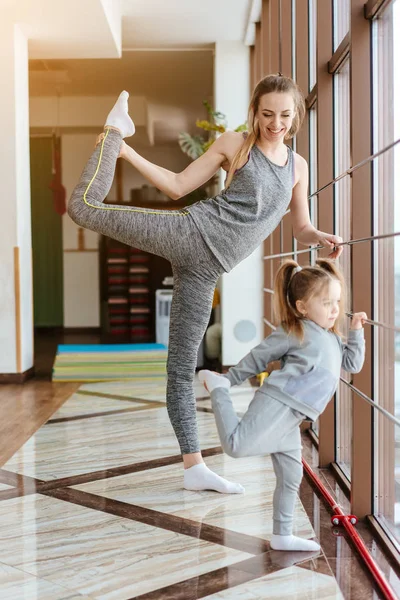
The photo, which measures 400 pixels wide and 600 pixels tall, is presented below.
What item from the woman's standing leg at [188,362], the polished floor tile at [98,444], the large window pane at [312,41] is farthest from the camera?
the large window pane at [312,41]

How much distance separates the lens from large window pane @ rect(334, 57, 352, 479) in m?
2.70

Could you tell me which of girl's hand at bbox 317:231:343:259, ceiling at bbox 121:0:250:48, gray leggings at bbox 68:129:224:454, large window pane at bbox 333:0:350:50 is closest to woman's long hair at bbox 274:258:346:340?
girl's hand at bbox 317:231:343:259

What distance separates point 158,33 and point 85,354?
2.48 meters

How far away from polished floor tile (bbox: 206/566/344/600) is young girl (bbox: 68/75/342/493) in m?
0.83

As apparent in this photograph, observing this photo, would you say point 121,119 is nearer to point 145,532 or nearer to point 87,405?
point 145,532

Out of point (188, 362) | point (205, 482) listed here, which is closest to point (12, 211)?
point (188, 362)

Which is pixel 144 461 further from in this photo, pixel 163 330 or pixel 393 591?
pixel 163 330

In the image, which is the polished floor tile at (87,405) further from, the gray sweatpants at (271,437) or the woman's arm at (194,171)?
the gray sweatpants at (271,437)

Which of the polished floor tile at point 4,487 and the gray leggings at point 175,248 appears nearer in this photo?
the gray leggings at point 175,248

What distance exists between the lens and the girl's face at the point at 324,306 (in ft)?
5.91

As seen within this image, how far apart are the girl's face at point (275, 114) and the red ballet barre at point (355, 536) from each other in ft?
3.43

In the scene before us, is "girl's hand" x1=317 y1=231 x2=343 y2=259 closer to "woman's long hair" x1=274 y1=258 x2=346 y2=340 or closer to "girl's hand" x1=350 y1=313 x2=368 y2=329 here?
"woman's long hair" x1=274 y1=258 x2=346 y2=340

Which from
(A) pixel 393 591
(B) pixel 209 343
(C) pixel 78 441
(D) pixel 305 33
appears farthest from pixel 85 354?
(A) pixel 393 591

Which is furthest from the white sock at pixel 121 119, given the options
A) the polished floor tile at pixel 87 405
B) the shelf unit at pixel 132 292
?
the shelf unit at pixel 132 292
